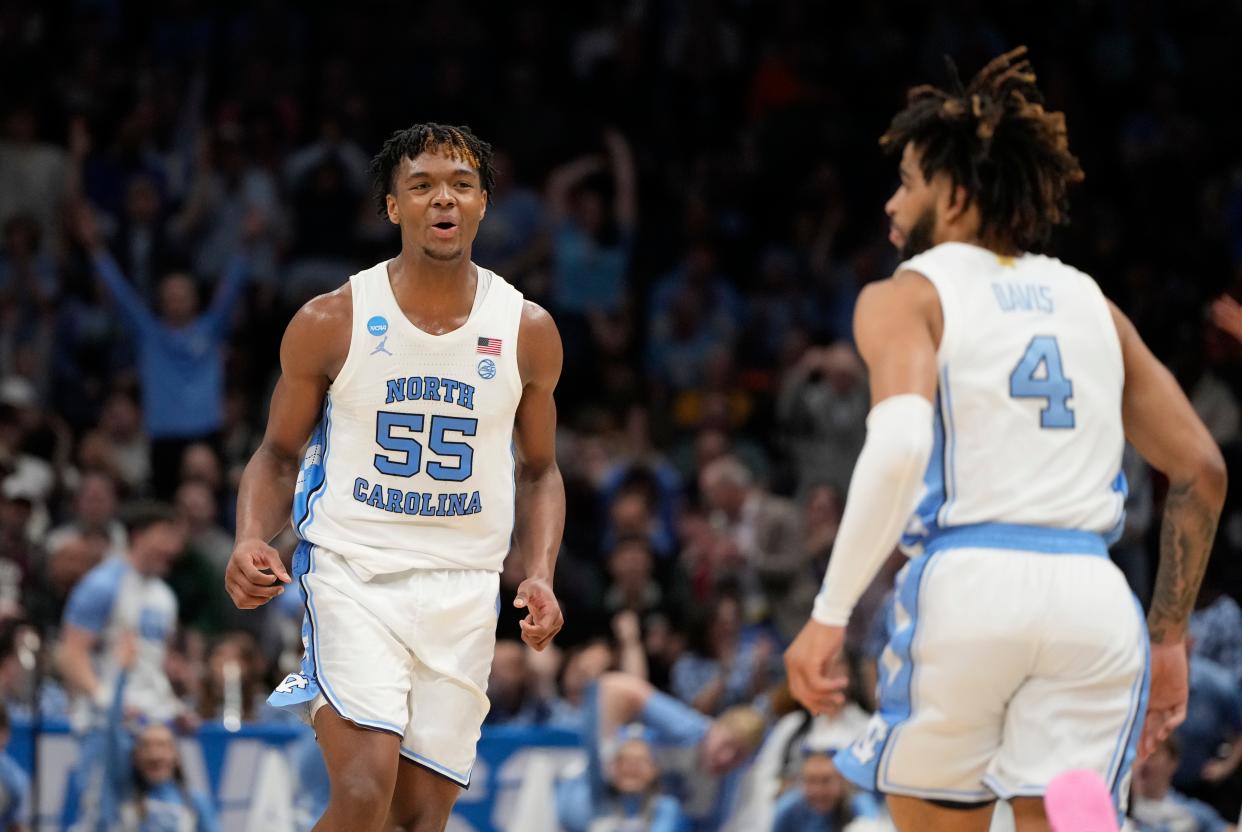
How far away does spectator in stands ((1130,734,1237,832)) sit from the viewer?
27.8 ft

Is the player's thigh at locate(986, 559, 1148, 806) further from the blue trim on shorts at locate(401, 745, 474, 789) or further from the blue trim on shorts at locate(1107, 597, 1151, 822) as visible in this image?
the blue trim on shorts at locate(401, 745, 474, 789)

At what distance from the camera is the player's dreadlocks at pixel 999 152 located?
4551mm

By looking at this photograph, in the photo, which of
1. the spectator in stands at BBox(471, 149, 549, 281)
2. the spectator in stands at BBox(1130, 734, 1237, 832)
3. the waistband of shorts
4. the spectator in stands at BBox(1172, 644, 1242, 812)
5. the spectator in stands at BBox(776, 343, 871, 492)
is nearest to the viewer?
the waistband of shorts

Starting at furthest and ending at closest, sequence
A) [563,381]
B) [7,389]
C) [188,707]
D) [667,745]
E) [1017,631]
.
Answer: [563,381] < [7,389] < [188,707] < [667,745] < [1017,631]

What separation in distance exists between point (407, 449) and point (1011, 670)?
1.90 meters

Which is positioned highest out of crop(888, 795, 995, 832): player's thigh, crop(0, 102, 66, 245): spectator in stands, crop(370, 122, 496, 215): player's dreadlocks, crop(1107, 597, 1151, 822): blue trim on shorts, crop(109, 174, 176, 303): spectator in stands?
crop(0, 102, 66, 245): spectator in stands

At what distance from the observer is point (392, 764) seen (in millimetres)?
5043

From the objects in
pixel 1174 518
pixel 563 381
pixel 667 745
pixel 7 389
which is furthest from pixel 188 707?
pixel 1174 518

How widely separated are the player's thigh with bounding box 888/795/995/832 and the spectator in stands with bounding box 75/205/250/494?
8.48 m

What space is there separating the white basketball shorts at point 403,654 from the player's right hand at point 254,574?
9.8 inches

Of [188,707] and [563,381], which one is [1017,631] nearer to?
[188,707]

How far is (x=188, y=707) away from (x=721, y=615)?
2.83 m

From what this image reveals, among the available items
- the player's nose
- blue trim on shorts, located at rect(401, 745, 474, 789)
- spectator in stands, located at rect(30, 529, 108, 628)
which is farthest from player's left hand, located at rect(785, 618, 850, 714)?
spectator in stands, located at rect(30, 529, 108, 628)

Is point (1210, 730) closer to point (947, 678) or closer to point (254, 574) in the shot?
point (947, 678)
